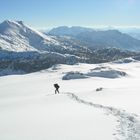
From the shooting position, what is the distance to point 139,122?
17578 millimetres

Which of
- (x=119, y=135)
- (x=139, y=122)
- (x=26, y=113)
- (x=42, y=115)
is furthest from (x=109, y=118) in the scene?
(x=26, y=113)

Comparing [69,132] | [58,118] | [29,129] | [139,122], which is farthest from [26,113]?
[139,122]

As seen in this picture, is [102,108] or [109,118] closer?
[109,118]

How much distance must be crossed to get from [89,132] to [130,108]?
22.7ft

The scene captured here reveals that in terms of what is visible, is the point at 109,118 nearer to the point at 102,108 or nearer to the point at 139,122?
the point at 139,122

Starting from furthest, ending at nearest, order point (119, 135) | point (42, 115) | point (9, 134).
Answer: point (42, 115) → point (9, 134) → point (119, 135)

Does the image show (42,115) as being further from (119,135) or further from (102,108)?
(119,135)

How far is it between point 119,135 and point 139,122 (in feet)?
8.36

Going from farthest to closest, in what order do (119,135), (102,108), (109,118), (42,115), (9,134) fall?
(102,108)
(42,115)
(109,118)
(9,134)
(119,135)

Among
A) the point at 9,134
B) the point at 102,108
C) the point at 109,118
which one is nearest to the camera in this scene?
the point at 9,134

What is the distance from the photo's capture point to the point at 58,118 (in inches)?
811

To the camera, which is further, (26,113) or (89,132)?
(26,113)

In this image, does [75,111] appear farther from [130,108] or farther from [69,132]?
[69,132]

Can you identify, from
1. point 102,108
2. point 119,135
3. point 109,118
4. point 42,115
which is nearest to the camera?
point 119,135
